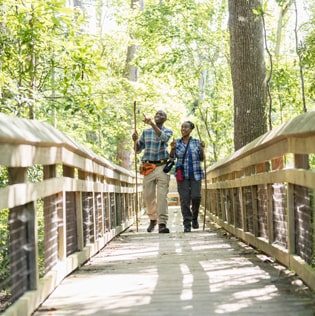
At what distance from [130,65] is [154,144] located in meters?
12.5

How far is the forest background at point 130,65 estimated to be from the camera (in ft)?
29.3

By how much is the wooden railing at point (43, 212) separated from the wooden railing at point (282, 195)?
1.48 meters

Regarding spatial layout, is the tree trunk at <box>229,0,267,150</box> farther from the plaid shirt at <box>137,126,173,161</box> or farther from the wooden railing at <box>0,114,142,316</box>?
the wooden railing at <box>0,114,142,316</box>

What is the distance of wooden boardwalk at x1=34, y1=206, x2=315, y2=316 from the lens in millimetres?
3711

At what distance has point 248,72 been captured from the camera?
366 inches

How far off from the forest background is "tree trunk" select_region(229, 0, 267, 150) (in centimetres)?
23

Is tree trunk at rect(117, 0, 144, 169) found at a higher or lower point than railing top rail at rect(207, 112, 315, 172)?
higher

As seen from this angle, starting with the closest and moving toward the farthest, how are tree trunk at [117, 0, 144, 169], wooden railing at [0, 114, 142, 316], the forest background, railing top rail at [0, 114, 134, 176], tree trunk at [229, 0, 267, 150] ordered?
railing top rail at [0, 114, 134, 176] → wooden railing at [0, 114, 142, 316] → the forest background → tree trunk at [229, 0, 267, 150] → tree trunk at [117, 0, 144, 169]

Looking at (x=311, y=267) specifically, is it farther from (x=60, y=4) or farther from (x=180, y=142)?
(x=180, y=142)

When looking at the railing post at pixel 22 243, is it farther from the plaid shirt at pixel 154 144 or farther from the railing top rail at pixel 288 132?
the plaid shirt at pixel 154 144

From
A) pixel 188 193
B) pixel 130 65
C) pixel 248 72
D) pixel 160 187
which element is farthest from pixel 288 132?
pixel 130 65

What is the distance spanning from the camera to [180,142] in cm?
1026

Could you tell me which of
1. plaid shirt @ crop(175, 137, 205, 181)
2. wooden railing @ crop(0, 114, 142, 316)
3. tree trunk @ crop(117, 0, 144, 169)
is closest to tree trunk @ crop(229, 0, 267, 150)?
plaid shirt @ crop(175, 137, 205, 181)

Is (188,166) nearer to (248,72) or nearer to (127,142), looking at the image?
(248,72)
